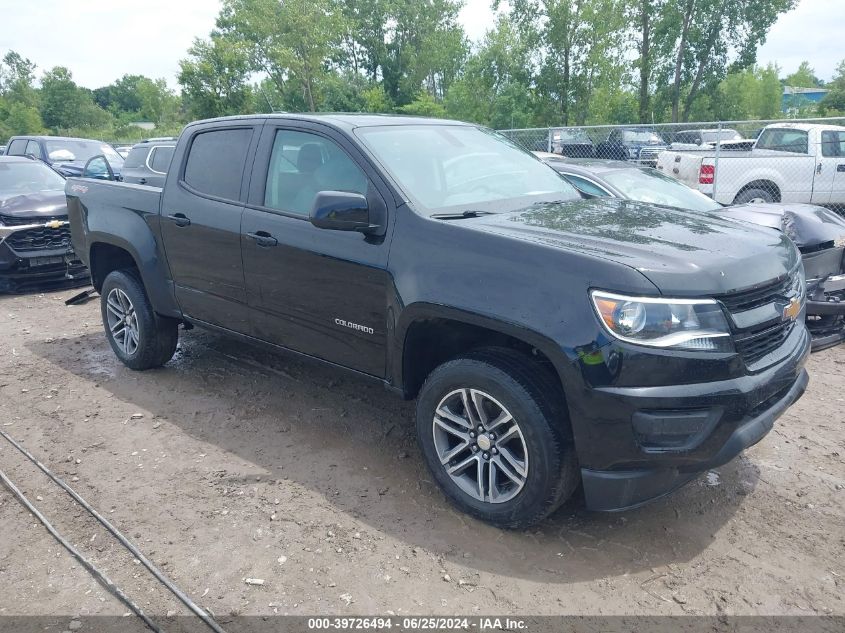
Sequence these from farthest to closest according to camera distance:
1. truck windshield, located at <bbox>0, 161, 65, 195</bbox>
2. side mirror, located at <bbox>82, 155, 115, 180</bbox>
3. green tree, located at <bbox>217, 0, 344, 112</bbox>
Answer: green tree, located at <bbox>217, 0, 344, 112</bbox>
side mirror, located at <bbox>82, 155, 115, 180</bbox>
truck windshield, located at <bbox>0, 161, 65, 195</bbox>

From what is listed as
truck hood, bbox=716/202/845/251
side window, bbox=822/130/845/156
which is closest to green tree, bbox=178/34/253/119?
side window, bbox=822/130/845/156

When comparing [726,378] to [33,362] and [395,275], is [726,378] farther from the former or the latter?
[33,362]

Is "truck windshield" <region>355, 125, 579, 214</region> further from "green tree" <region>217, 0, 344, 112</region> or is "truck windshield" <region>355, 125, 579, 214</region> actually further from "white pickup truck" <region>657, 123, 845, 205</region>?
"green tree" <region>217, 0, 344, 112</region>

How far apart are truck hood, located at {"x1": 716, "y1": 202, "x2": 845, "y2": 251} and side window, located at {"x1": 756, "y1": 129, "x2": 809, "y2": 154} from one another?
6782 millimetres

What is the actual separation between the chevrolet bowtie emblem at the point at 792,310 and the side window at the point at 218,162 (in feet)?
10.4

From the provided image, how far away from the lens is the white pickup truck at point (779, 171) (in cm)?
1137

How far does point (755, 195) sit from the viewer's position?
37.9 feet

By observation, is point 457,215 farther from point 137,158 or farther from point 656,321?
point 137,158

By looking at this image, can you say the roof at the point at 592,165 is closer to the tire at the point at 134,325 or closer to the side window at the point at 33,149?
the tire at the point at 134,325

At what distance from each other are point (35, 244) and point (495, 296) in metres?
7.40

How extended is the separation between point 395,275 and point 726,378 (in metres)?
1.57

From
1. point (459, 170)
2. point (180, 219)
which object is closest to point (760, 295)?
point (459, 170)

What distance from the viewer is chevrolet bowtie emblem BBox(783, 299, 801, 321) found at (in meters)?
3.15

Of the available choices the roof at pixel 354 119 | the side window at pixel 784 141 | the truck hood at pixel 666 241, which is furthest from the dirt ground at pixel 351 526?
the side window at pixel 784 141
